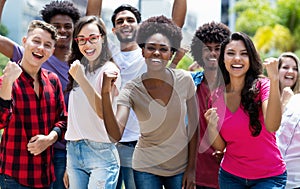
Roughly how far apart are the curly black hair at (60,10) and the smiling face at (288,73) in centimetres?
187

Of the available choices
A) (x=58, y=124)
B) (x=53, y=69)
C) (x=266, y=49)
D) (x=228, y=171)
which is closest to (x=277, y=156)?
(x=228, y=171)

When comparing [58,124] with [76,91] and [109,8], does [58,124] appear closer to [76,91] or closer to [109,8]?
[76,91]

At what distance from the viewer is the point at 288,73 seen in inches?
189

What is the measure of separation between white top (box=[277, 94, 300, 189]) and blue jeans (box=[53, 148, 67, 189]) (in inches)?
67.0

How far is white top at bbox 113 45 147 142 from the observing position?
4.13 meters

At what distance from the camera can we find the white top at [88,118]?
3.78 metres

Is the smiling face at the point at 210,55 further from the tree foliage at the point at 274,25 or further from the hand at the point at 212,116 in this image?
the tree foliage at the point at 274,25

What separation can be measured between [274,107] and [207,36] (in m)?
1.01

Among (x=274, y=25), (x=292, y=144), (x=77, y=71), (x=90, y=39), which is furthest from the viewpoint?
(x=274, y=25)

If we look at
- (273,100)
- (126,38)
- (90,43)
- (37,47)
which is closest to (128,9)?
(126,38)

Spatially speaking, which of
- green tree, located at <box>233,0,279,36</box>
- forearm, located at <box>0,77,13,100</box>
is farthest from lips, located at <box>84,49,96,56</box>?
green tree, located at <box>233,0,279,36</box>

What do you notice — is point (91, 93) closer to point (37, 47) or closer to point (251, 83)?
point (37, 47)

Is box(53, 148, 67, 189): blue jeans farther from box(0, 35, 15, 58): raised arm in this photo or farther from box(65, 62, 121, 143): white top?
box(0, 35, 15, 58): raised arm

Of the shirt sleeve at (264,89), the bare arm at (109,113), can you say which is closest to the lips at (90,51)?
the bare arm at (109,113)
